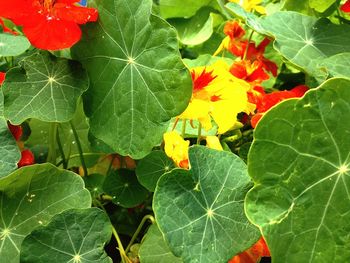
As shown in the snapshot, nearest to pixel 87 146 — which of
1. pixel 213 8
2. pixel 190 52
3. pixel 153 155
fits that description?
pixel 153 155

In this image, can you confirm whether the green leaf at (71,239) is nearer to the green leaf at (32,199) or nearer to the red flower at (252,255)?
the green leaf at (32,199)

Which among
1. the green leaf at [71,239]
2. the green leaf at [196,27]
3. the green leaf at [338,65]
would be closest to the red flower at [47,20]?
the green leaf at [71,239]

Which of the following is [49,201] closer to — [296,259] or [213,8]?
[296,259]

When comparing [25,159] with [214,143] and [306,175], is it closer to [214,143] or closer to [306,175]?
[214,143]

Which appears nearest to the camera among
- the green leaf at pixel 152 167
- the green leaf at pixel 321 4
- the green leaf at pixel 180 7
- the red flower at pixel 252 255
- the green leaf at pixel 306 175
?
the green leaf at pixel 306 175

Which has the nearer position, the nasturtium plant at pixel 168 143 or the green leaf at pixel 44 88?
the nasturtium plant at pixel 168 143

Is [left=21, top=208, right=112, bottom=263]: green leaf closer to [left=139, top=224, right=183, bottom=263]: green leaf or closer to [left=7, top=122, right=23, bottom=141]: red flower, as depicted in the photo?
[left=139, top=224, right=183, bottom=263]: green leaf

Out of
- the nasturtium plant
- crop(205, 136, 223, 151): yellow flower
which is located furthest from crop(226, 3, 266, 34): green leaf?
crop(205, 136, 223, 151): yellow flower
